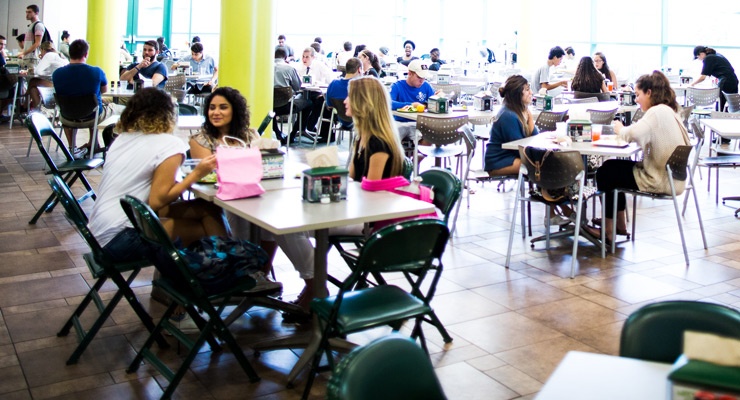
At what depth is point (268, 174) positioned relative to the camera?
4062mm

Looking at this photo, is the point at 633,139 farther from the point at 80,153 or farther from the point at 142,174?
the point at 80,153

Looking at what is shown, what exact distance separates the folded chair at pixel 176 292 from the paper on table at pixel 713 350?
213 cm

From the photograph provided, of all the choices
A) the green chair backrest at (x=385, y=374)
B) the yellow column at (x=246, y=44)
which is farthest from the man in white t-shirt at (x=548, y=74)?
the green chair backrest at (x=385, y=374)

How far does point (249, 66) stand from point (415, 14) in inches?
571

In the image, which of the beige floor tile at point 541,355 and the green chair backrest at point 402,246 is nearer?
the green chair backrest at point 402,246

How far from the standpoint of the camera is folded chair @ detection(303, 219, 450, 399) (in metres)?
2.99

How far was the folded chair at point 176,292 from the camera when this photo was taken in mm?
3174

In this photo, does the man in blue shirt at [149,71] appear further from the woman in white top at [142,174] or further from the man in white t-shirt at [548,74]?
the woman in white top at [142,174]

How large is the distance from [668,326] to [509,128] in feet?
12.4

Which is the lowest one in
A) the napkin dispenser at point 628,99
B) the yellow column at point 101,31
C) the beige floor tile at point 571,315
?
the beige floor tile at point 571,315

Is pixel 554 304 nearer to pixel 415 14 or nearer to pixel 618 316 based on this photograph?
pixel 618 316

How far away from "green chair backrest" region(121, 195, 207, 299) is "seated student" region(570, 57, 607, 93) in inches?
246

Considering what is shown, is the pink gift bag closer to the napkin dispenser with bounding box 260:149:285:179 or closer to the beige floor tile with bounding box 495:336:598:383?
the napkin dispenser with bounding box 260:149:285:179

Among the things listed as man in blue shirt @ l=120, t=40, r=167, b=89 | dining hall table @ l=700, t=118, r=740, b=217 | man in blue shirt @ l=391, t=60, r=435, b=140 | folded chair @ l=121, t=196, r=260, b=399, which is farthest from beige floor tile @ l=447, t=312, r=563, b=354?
man in blue shirt @ l=120, t=40, r=167, b=89
